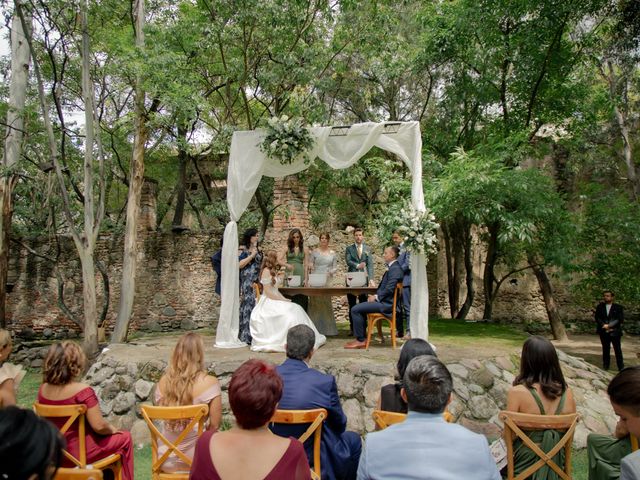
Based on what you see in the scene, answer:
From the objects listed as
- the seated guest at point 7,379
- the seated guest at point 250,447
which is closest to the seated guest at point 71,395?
the seated guest at point 7,379

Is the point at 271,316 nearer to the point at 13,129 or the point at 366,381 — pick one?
the point at 366,381

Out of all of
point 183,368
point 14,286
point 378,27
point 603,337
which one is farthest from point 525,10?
point 14,286

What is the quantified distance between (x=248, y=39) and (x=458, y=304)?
976 cm

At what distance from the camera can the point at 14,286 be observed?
13.0 metres

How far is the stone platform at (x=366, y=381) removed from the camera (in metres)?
5.51

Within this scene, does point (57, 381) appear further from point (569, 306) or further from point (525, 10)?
point (569, 306)

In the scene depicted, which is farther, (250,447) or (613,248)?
(613,248)

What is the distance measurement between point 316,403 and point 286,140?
14.8ft

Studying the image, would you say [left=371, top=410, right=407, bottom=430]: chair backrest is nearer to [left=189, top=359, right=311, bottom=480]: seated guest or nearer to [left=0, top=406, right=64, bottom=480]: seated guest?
[left=189, top=359, right=311, bottom=480]: seated guest

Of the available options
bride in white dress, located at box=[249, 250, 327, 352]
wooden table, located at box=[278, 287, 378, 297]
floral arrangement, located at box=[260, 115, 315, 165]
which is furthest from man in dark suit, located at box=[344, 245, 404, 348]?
floral arrangement, located at box=[260, 115, 315, 165]

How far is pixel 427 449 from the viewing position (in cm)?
188

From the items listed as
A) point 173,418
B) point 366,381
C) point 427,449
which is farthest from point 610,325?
point 427,449

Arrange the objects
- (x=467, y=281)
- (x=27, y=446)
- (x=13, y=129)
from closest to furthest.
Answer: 1. (x=27, y=446)
2. (x=13, y=129)
3. (x=467, y=281)

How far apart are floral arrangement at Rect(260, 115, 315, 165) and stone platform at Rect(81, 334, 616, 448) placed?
101 inches
